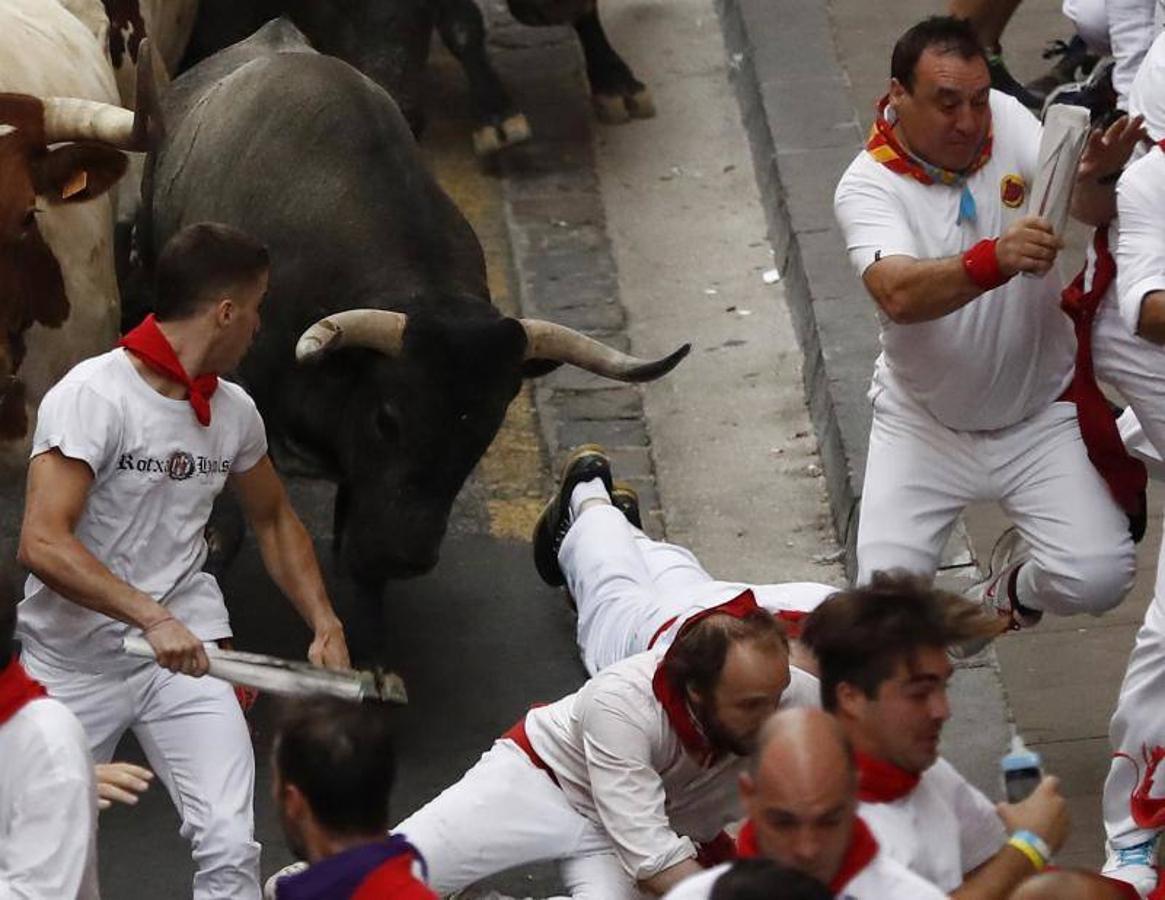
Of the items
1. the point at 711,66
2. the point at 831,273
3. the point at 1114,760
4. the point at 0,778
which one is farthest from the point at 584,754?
the point at 711,66

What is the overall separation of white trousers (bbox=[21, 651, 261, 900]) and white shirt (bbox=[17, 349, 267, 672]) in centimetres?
6

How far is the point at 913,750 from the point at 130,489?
2360mm

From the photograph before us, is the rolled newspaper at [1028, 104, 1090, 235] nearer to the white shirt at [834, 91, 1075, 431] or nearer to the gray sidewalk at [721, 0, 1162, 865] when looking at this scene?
the white shirt at [834, 91, 1075, 431]

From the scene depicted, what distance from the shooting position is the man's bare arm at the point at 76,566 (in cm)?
684

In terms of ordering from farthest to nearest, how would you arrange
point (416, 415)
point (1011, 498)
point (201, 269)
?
point (416, 415) < point (1011, 498) < point (201, 269)

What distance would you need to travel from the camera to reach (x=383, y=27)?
12.1m

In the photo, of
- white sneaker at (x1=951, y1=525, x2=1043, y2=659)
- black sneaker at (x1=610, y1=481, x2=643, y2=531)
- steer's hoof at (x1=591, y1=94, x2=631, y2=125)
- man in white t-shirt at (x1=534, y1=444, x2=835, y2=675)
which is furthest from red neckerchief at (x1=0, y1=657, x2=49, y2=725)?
steer's hoof at (x1=591, y1=94, x2=631, y2=125)

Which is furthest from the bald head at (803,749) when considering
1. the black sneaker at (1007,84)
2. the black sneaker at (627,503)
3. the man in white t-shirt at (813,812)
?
the black sneaker at (1007,84)

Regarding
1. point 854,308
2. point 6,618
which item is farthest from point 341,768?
point 854,308

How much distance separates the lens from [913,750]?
567cm

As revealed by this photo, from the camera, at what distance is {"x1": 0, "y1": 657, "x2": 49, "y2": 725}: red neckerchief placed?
5.75 metres

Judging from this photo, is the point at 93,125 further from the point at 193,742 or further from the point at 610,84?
the point at 610,84

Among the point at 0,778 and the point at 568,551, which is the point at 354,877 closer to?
the point at 0,778

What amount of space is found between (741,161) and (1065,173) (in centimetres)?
566
